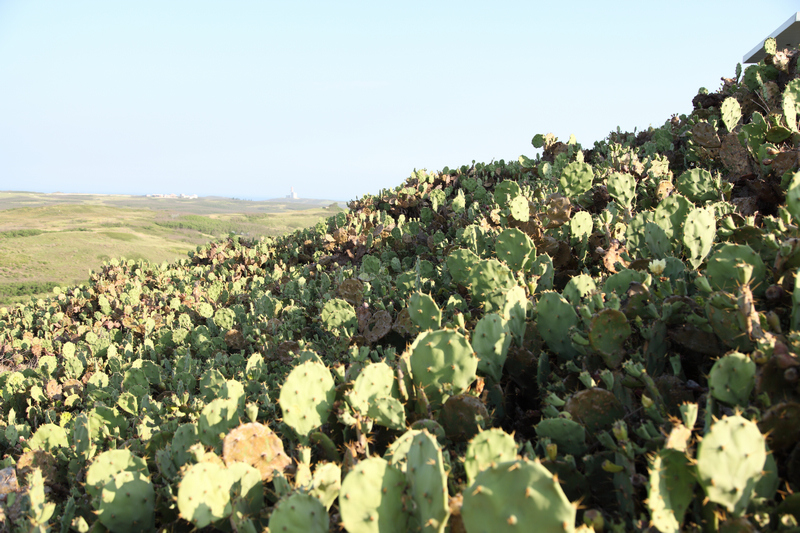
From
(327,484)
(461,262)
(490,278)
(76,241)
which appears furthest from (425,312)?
(76,241)

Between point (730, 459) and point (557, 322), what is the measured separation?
120 centimetres

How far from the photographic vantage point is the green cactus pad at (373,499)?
1526 mm

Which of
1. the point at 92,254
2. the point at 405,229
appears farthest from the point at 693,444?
the point at 92,254

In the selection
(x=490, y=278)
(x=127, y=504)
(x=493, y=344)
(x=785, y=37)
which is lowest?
(x=127, y=504)

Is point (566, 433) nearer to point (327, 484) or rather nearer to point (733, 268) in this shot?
point (327, 484)

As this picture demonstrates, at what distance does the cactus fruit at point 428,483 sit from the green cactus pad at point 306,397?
798 mm

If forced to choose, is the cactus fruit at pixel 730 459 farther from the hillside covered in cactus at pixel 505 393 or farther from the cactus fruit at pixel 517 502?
the cactus fruit at pixel 517 502

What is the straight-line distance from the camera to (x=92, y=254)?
26.3 metres

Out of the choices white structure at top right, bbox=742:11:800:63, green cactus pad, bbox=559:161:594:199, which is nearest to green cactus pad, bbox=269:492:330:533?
green cactus pad, bbox=559:161:594:199

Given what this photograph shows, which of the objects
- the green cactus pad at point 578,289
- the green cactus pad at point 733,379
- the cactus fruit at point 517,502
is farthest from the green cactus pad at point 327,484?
the green cactus pad at point 578,289

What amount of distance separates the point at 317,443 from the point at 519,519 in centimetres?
136

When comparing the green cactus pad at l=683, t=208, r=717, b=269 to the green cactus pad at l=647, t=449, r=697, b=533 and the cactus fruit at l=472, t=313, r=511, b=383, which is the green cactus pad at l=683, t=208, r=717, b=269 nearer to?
the cactus fruit at l=472, t=313, r=511, b=383

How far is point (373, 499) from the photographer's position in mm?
1554

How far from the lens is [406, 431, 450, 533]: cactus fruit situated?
143 centimetres
